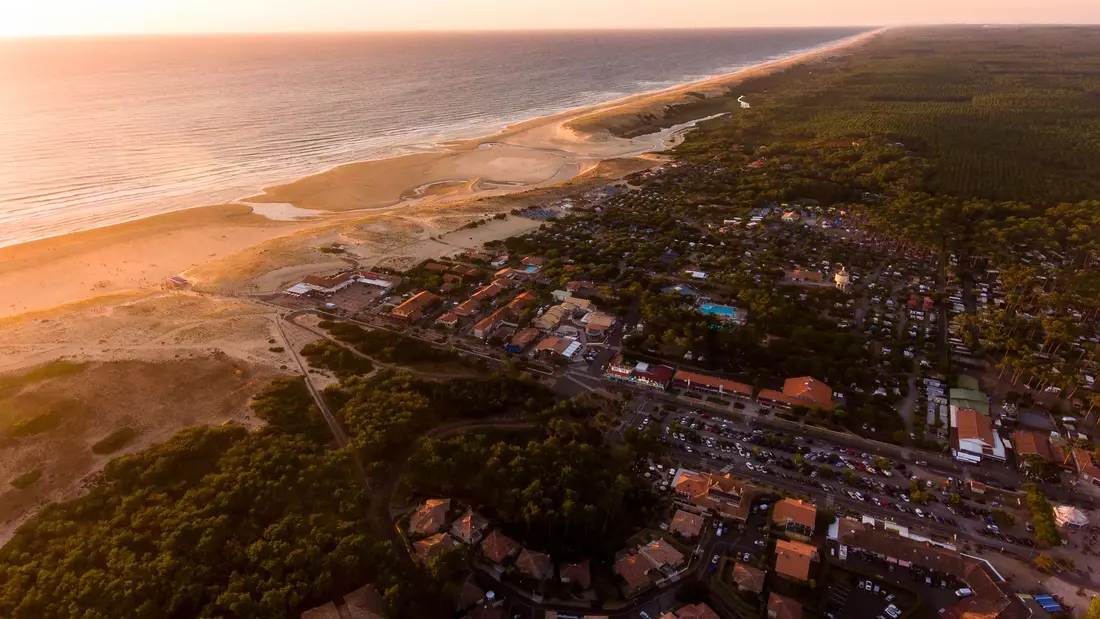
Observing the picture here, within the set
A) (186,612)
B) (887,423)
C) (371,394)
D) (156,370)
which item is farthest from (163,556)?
(887,423)

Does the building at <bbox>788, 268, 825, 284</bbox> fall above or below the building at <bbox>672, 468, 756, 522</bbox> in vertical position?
above

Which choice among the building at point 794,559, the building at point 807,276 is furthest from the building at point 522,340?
the building at point 807,276

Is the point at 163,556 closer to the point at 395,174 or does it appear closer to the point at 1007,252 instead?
the point at 395,174

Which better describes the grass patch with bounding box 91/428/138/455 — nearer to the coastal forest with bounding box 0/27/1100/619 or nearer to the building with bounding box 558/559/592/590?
the coastal forest with bounding box 0/27/1100/619

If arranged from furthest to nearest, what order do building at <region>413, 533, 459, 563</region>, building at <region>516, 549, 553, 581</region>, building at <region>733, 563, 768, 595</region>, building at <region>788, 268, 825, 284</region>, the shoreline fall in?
1. the shoreline
2. building at <region>788, 268, 825, 284</region>
3. building at <region>413, 533, 459, 563</region>
4. building at <region>516, 549, 553, 581</region>
5. building at <region>733, 563, 768, 595</region>

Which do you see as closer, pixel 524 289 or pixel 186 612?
pixel 186 612

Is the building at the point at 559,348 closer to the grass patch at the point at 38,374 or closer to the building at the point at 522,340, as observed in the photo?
the building at the point at 522,340

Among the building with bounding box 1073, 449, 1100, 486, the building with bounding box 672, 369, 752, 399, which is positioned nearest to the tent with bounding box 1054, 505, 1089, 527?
the building with bounding box 1073, 449, 1100, 486
